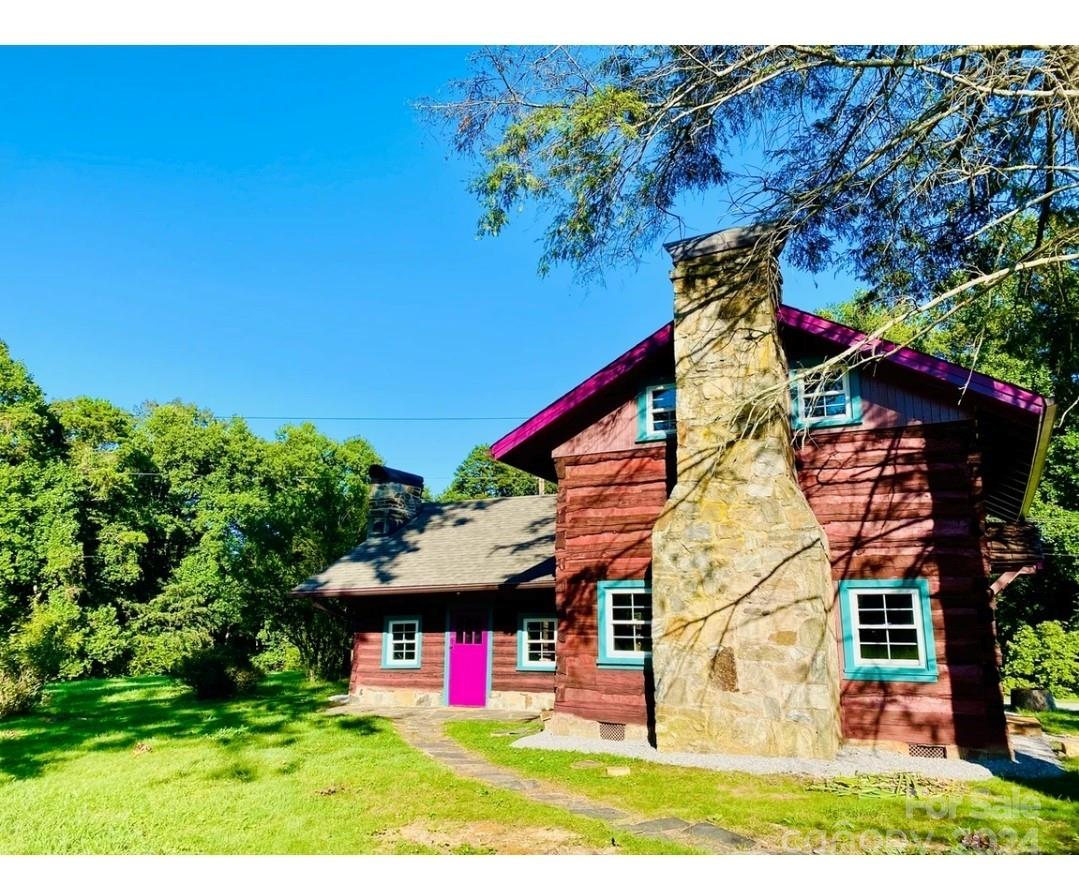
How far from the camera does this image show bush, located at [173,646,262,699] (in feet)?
55.6

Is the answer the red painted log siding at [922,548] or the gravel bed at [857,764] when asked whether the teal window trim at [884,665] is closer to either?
the red painted log siding at [922,548]

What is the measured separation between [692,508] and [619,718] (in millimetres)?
3793

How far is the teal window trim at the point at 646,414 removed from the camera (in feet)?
40.4

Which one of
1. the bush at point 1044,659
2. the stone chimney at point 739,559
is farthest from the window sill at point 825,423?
the bush at point 1044,659

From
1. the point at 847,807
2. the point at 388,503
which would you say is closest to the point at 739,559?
the point at 847,807

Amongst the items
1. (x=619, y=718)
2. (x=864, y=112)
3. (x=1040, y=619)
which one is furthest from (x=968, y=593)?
(x=1040, y=619)

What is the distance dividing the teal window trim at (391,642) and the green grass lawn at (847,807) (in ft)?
26.2

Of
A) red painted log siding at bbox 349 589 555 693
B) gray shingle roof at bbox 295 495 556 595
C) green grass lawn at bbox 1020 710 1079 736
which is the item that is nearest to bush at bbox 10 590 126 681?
gray shingle roof at bbox 295 495 556 595

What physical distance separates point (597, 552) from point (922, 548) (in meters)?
5.08

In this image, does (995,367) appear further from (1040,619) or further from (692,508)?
(692,508)

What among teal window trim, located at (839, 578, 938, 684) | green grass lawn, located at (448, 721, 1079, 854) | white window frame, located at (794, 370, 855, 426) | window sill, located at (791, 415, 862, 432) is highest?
white window frame, located at (794, 370, 855, 426)

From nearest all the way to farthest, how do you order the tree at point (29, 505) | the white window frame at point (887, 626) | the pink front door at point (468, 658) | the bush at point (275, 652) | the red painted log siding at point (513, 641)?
the white window frame at point (887, 626) → the red painted log siding at point (513, 641) → the pink front door at point (468, 658) → the tree at point (29, 505) → the bush at point (275, 652)

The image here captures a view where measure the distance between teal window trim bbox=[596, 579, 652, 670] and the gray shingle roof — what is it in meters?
2.64

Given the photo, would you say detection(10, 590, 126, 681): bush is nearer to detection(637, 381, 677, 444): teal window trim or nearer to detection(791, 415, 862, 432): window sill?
detection(637, 381, 677, 444): teal window trim
